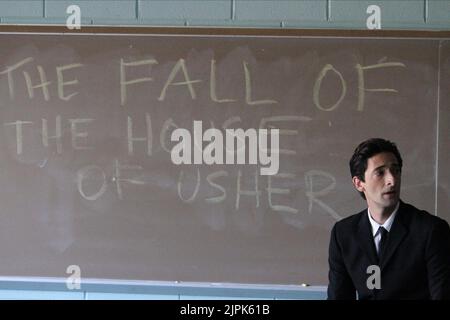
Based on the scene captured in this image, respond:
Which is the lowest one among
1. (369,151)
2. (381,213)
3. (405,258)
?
(405,258)

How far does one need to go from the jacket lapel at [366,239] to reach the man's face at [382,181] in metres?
0.05

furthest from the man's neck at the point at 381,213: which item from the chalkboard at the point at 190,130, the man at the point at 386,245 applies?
the chalkboard at the point at 190,130

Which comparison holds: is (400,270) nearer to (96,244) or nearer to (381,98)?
(381,98)

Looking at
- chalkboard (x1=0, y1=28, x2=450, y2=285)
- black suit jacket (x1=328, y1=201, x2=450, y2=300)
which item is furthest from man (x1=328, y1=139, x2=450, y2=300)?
chalkboard (x1=0, y1=28, x2=450, y2=285)

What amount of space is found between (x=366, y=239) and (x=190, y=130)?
127 centimetres

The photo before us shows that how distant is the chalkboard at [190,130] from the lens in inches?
112

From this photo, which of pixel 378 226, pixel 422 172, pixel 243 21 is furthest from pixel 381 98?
pixel 378 226

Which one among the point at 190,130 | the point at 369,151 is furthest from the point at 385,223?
the point at 190,130

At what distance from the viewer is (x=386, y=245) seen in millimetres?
1737

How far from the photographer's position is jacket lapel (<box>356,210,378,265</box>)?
1.77 metres

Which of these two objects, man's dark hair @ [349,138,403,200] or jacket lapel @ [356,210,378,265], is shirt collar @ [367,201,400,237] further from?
man's dark hair @ [349,138,403,200]

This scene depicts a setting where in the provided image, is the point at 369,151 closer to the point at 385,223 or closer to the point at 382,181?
the point at 382,181

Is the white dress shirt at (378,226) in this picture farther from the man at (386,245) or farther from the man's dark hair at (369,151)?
the man's dark hair at (369,151)

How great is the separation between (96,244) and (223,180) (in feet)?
2.04
